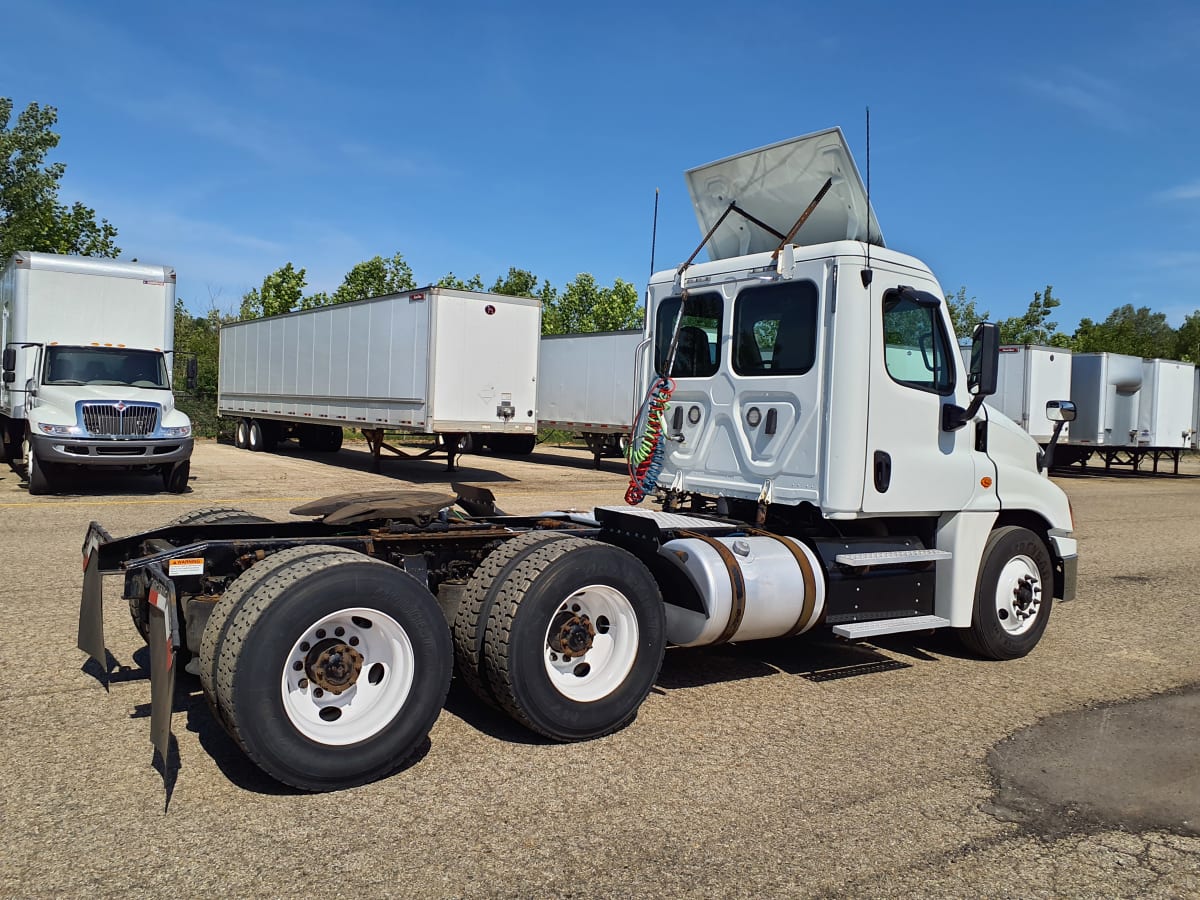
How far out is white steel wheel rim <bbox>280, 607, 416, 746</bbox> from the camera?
4.15 meters

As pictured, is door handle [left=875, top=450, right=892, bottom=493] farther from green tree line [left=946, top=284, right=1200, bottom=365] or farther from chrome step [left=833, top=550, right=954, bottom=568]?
green tree line [left=946, top=284, right=1200, bottom=365]

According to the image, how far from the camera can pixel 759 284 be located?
21.3ft

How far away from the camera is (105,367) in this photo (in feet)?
51.9

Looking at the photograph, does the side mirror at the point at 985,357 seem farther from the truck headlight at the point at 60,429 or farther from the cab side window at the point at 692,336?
the truck headlight at the point at 60,429

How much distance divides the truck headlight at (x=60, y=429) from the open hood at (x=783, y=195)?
11.3m

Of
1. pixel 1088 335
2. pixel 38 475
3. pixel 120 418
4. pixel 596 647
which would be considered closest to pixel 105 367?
pixel 120 418

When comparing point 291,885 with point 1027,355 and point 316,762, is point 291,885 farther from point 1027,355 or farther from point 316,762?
point 1027,355

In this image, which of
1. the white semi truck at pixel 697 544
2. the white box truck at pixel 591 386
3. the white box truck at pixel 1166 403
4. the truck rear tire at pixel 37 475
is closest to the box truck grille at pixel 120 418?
the truck rear tire at pixel 37 475

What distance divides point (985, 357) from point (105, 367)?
14.1 m

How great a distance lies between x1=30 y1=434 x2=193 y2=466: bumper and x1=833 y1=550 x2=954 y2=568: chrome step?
12.3m

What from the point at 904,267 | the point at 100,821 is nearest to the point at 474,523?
the point at 100,821

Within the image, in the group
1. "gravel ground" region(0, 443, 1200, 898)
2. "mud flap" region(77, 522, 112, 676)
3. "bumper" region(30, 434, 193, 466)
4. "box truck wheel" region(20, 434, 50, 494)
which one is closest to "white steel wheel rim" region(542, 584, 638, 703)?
"gravel ground" region(0, 443, 1200, 898)

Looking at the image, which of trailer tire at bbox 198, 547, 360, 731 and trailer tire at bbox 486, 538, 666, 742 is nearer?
trailer tire at bbox 198, 547, 360, 731

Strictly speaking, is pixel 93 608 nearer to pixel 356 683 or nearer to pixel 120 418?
pixel 356 683
